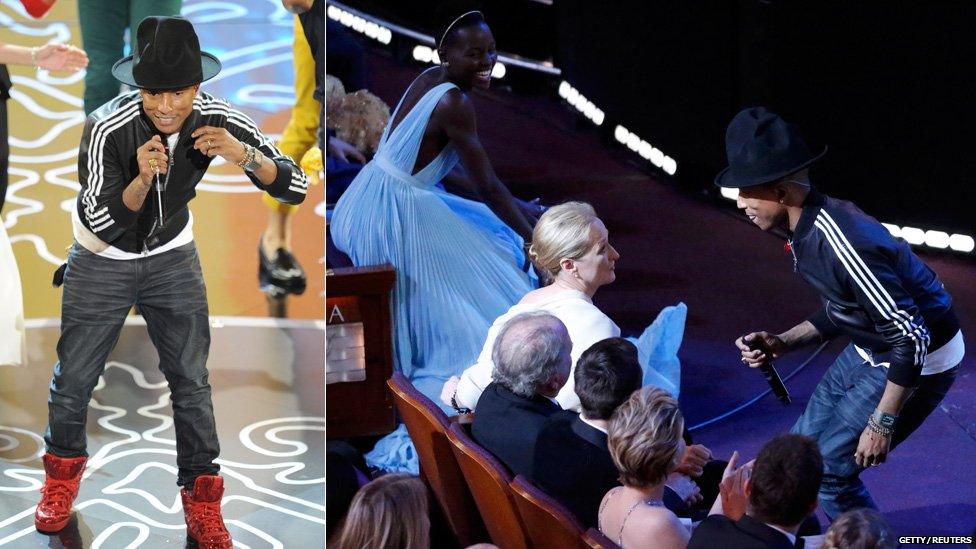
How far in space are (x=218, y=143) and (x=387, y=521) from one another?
1304 millimetres

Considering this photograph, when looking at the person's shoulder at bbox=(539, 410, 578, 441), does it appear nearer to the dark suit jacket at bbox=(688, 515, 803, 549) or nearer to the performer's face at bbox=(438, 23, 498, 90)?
the dark suit jacket at bbox=(688, 515, 803, 549)

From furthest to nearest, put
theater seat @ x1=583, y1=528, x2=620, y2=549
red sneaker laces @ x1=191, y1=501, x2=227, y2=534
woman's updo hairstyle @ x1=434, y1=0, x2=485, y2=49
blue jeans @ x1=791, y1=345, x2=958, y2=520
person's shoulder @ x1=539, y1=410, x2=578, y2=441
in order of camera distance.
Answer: woman's updo hairstyle @ x1=434, y1=0, x2=485, y2=49
red sneaker laces @ x1=191, y1=501, x2=227, y2=534
blue jeans @ x1=791, y1=345, x2=958, y2=520
person's shoulder @ x1=539, y1=410, x2=578, y2=441
theater seat @ x1=583, y1=528, x2=620, y2=549

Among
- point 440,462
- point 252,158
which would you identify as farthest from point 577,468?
point 252,158

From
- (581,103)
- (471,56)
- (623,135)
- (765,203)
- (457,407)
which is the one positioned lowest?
(457,407)

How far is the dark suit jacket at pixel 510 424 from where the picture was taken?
295 centimetres

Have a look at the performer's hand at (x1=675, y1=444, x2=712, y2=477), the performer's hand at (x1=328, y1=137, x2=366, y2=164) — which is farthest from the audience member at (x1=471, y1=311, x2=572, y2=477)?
the performer's hand at (x1=328, y1=137, x2=366, y2=164)

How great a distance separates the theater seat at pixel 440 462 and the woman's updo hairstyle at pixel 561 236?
54cm

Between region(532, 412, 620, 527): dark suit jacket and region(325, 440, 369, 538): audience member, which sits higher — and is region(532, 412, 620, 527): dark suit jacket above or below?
above

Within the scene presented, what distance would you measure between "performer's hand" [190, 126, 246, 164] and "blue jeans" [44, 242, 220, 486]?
0.31 m

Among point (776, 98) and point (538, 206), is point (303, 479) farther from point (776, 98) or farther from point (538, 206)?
point (776, 98)

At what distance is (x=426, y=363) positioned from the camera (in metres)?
4.14

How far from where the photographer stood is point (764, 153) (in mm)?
3080

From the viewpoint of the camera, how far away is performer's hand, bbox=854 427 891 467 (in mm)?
3057

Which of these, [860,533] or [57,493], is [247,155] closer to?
[57,493]
